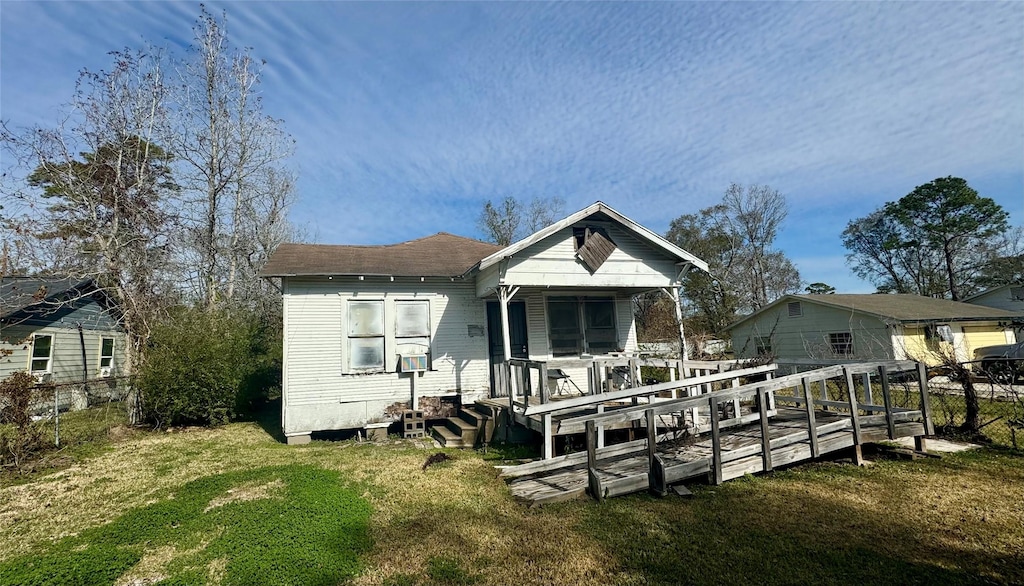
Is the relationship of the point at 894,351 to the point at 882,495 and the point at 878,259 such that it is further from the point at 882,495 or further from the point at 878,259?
the point at 878,259

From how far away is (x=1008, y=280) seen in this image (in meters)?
32.6

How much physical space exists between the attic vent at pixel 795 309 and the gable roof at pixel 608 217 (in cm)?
1663

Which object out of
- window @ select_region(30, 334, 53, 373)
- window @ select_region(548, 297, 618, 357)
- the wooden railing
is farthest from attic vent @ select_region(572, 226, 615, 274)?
window @ select_region(30, 334, 53, 373)

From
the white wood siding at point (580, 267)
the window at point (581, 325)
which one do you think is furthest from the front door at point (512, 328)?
the white wood siding at point (580, 267)

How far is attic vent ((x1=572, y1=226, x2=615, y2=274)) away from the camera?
9.62 m

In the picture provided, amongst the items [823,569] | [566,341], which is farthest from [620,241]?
[823,569]

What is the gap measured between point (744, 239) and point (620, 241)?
95.5 ft

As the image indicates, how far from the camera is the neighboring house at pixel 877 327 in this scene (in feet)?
64.1

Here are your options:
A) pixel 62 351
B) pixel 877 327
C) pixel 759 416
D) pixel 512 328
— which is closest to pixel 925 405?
pixel 759 416

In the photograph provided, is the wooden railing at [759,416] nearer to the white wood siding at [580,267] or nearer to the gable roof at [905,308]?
the white wood siding at [580,267]

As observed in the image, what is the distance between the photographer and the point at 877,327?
19.8 meters

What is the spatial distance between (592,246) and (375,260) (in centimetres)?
524

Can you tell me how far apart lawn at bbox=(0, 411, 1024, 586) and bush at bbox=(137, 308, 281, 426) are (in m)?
3.65

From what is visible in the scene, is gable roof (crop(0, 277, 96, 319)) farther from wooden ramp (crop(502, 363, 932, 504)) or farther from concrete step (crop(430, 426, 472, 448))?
wooden ramp (crop(502, 363, 932, 504))
